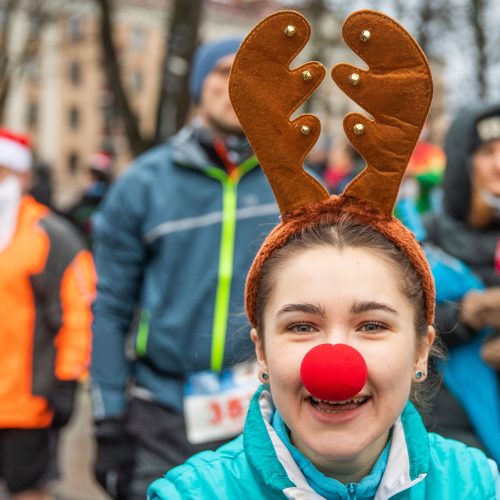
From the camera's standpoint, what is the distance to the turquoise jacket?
176 centimetres

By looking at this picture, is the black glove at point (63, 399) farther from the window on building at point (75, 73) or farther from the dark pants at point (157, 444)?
the window on building at point (75, 73)

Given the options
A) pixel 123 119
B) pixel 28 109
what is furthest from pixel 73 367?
pixel 28 109

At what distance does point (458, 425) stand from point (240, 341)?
2.56 feet

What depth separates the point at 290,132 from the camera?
1774 mm

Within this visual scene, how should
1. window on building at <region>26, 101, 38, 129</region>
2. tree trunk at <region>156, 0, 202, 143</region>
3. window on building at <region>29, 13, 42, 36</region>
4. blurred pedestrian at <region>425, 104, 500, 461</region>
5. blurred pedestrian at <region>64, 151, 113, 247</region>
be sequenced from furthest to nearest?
window on building at <region>26, 101, 38, 129</region> < window on building at <region>29, 13, 42, 36</region> < blurred pedestrian at <region>64, 151, 113, 247</region> < tree trunk at <region>156, 0, 202, 143</region> < blurred pedestrian at <region>425, 104, 500, 461</region>

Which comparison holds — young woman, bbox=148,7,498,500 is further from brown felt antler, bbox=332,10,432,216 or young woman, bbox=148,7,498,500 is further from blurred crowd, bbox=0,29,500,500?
blurred crowd, bbox=0,29,500,500

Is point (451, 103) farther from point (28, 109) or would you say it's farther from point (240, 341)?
point (28, 109)

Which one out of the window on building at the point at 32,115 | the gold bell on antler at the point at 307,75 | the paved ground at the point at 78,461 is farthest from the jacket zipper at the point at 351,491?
the window on building at the point at 32,115

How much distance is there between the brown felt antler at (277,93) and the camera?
5.58ft

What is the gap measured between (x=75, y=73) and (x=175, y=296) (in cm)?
6149

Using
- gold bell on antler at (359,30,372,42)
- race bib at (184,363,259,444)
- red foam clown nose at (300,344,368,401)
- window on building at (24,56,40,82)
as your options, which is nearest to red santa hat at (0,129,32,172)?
race bib at (184,363,259,444)

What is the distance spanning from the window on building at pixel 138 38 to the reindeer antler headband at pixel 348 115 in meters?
60.3

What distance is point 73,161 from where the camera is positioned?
6375cm

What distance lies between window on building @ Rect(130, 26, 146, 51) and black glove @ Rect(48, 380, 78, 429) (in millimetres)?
58435
